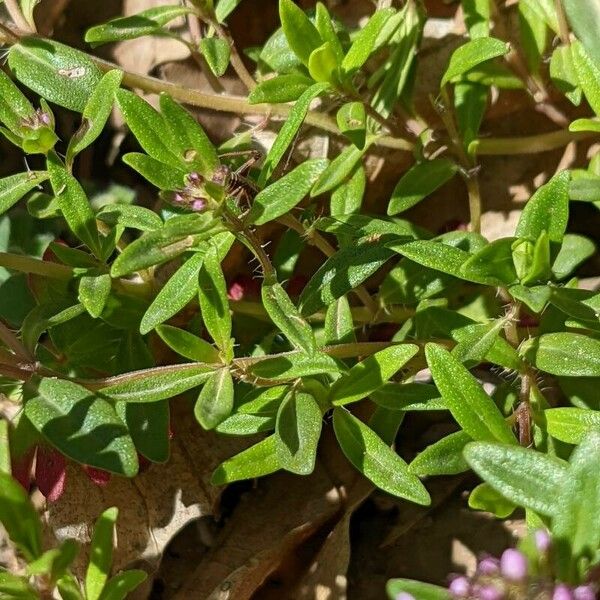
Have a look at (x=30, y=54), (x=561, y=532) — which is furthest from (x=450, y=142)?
(x=561, y=532)

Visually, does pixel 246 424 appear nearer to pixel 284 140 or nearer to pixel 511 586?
pixel 284 140

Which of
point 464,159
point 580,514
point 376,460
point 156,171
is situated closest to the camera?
point 580,514

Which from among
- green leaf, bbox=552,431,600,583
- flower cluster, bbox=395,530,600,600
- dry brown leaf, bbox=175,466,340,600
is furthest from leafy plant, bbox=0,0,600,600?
dry brown leaf, bbox=175,466,340,600

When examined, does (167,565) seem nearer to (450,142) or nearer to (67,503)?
(67,503)

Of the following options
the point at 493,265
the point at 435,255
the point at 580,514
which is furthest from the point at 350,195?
the point at 580,514

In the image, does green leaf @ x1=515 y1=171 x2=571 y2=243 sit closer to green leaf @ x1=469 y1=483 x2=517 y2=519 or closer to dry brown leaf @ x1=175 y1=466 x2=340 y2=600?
green leaf @ x1=469 y1=483 x2=517 y2=519

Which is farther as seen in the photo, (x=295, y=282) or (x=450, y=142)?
(x=295, y=282)

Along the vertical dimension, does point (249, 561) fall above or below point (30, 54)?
below
